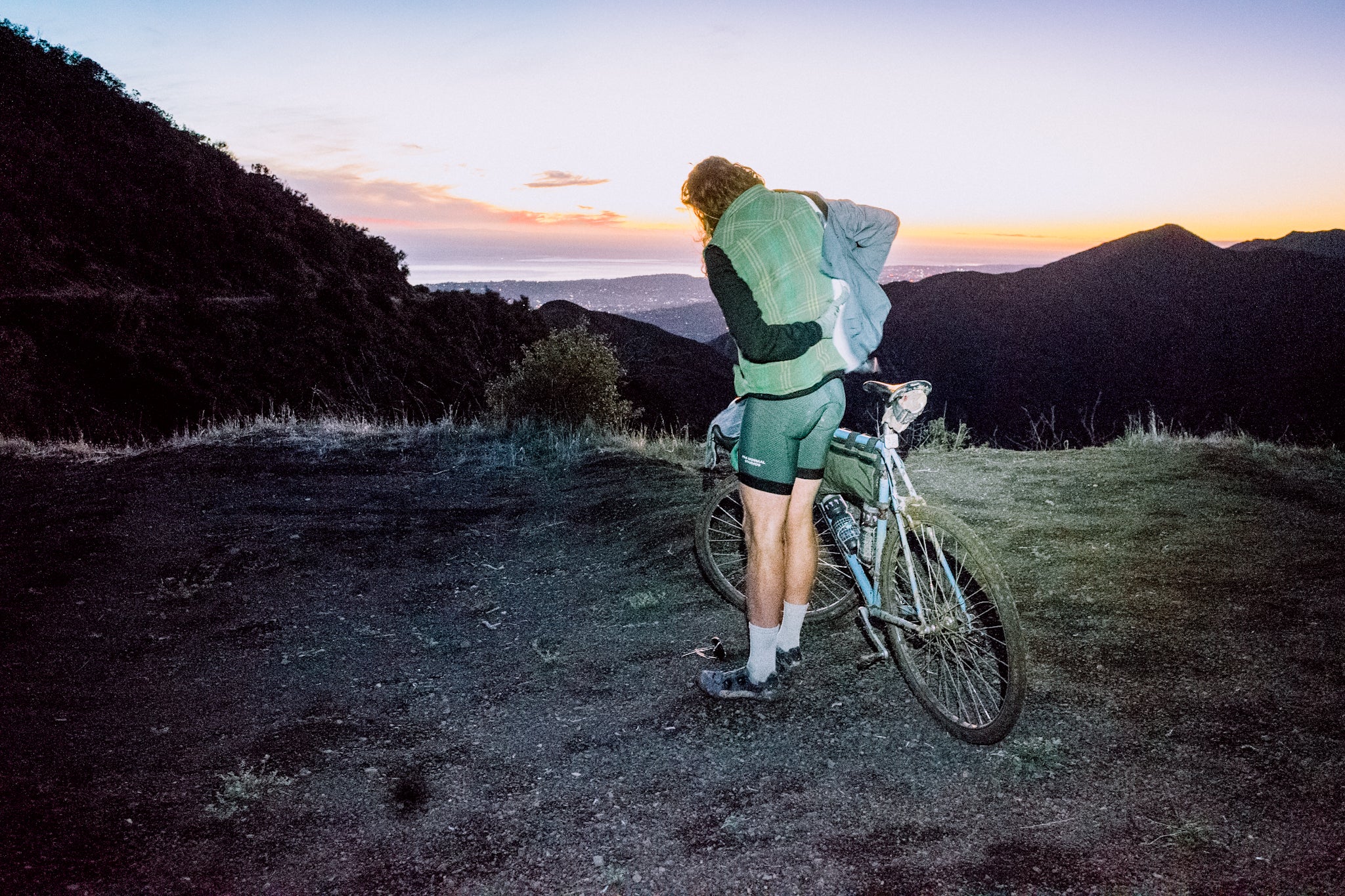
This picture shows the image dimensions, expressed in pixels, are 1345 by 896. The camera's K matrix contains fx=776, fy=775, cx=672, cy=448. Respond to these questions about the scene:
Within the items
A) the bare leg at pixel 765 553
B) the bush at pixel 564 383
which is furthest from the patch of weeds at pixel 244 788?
the bush at pixel 564 383

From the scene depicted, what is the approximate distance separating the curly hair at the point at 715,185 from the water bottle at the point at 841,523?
1297mm

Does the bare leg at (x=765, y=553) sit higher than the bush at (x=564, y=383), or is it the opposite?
the bush at (x=564, y=383)

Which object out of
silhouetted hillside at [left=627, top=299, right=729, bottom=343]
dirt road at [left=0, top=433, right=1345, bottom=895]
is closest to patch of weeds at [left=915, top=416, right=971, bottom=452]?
dirt road at [left=0, top=433, right=1345, bottom=895]

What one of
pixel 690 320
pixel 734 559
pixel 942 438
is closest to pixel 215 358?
→ pixel 942 438

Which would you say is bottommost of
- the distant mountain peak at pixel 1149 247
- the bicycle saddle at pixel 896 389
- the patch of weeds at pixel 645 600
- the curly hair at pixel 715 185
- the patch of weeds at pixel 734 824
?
the patch of weeds at pixel 734 824

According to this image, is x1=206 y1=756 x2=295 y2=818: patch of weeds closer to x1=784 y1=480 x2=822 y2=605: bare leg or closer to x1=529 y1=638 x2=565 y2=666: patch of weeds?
x1=529 y1=638 x2=565 y2=666: patch of weeds

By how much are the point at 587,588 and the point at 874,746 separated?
2.10 metres

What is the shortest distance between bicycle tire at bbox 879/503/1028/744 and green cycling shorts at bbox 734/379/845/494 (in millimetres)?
469

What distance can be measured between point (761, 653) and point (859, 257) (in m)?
1.60

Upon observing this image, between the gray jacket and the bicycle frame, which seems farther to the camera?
the bicycle frame

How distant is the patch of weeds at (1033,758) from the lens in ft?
8.73

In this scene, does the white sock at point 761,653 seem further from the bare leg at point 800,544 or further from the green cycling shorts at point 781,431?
the green cycling shorts at point 781,431

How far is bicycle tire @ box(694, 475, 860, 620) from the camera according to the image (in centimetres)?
387

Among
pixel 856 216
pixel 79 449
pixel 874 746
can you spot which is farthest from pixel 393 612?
pixel 79 449
